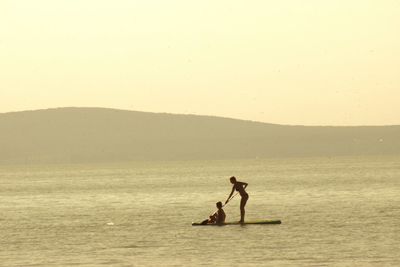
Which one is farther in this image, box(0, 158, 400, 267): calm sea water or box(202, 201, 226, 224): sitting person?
box(202, 201, 226, 224): sitting person

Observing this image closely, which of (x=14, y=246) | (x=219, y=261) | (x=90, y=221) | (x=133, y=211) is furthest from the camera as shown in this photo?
(x=133, y=211)

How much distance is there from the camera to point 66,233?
57625 millimetres

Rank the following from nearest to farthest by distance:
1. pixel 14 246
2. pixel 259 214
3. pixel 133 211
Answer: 1. pixel 14 246
2. pixel 259 214
3. pixel 133 211

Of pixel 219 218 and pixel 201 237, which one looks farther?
pixel 219 218

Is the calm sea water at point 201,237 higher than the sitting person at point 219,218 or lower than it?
lower

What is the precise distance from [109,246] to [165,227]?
1174 cm

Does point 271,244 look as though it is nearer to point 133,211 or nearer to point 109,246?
point 109,246

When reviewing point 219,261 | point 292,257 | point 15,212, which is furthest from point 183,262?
point 15,212

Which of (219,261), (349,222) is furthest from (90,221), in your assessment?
(219,261)

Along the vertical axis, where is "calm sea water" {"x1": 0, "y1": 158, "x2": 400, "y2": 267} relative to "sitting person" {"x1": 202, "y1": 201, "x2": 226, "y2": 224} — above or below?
below

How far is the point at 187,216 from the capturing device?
7056cm

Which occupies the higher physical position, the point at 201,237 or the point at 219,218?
the point at 219,218

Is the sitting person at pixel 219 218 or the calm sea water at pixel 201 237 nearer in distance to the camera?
the calm sea water at pixel 201 237

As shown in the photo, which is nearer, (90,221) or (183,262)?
(183,262)
